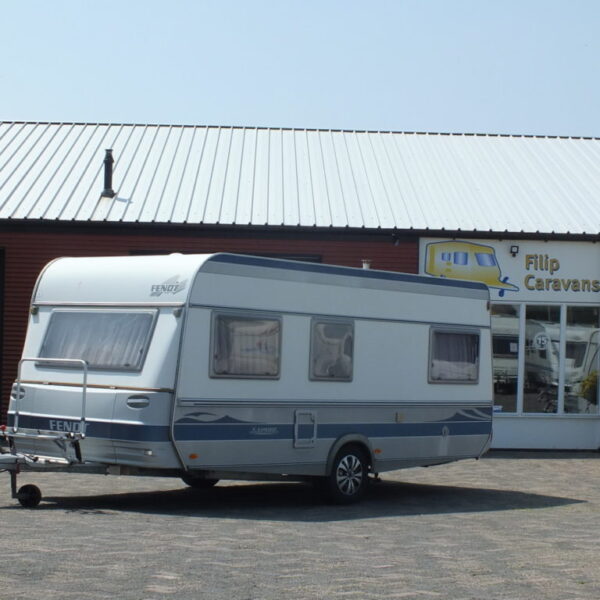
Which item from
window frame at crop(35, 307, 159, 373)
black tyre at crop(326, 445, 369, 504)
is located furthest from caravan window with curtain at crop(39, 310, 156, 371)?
black tyre at crop(326, 445, 369, 504)

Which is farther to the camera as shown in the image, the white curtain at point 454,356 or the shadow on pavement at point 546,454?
the shadow on pavement at point 546,454

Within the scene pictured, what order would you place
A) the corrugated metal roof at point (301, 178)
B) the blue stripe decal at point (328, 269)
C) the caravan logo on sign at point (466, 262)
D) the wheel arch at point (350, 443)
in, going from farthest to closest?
the corrugated metal roof at point (301, 178) → the caravan logo on sign at point (466, 262) → the wheel arch at point (350, 443) → the blue stripe decal at point (328, 269)

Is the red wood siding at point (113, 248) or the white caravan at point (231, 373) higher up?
the red wood siding at point (113, 248)

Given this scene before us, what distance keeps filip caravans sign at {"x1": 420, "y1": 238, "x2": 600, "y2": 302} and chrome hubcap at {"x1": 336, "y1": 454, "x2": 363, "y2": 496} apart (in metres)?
8.45

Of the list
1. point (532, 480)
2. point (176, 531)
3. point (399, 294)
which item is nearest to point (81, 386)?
point (176, 531)

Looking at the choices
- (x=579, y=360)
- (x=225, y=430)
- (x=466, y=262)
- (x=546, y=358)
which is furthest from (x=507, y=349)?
(x=225, y=430)

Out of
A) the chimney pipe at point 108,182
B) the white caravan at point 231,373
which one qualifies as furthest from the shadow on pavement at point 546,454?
the chimney pipe at point 108,182

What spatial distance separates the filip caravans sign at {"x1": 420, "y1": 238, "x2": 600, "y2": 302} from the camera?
2234cm

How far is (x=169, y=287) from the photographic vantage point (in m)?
12.7

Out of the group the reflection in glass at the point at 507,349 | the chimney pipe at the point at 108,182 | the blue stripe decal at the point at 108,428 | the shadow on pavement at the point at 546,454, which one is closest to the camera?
the blue stripe decal at the point at 108,428

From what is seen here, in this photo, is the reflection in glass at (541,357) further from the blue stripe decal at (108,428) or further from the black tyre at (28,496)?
the black tyre at (28,496)

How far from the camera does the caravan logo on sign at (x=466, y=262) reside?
73.2ft

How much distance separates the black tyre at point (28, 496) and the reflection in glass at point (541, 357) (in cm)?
1189

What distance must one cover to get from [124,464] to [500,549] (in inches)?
159
